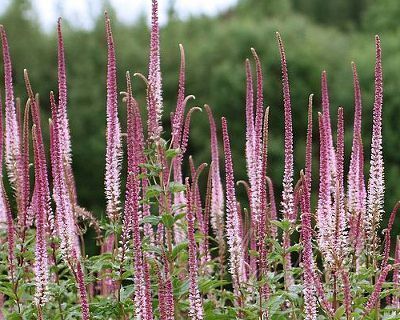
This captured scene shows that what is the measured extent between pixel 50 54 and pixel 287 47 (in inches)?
336

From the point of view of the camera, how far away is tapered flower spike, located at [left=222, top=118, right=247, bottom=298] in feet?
17.4

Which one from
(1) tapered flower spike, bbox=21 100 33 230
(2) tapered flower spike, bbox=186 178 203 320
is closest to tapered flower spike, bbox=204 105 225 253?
(1) tapered flower spike, bbox=21 100 33 230

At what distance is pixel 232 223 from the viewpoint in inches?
221

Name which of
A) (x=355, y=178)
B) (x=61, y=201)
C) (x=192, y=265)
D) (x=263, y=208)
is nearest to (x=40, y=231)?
(x=61, y=201)

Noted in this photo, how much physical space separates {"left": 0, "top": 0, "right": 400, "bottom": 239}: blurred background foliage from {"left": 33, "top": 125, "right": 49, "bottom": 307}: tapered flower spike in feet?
52.6

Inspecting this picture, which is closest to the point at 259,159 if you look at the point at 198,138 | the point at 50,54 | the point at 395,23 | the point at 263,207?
the point at 263,207

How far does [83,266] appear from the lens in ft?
19.2

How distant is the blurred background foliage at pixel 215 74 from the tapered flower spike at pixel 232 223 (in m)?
14.9

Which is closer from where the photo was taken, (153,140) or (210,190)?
(153,140)

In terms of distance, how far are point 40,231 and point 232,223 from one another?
1357mm

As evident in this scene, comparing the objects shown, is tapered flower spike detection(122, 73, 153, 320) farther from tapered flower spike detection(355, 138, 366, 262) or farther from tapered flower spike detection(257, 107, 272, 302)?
tapered flower spike detection(355, 138, 366, 262)

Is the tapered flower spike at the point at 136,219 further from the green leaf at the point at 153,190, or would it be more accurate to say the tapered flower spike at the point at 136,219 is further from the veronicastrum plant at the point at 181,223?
the green leaf at the point at 153,190

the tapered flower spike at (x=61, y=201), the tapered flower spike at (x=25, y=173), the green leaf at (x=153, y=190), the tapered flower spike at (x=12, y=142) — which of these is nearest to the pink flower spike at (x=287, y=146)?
the green leaf at (x=153, y=190)

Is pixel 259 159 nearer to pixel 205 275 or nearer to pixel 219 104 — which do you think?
pixel 205 275
